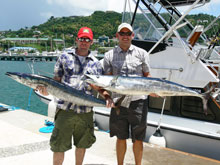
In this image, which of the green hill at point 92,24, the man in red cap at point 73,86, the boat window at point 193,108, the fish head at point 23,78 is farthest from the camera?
the green hill at point 92,24

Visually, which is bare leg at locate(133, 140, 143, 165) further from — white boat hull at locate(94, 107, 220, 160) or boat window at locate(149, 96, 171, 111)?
boat window at locate(149, 96, 171, 111)

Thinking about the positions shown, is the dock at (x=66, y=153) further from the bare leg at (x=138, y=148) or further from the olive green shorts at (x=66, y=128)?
the olive green shorts at (x=66, y=128)

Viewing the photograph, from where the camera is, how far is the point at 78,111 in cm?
260

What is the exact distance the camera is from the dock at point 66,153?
3548 mm

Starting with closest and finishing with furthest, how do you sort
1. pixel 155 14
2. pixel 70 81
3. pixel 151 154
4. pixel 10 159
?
pixel 70 81, pixel 10 159, pixel 151 154, pixel 155 14

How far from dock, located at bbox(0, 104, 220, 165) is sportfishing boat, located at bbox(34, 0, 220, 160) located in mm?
638

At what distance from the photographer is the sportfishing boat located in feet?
15.2

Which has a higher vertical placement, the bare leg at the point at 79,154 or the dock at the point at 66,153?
the bare leg at the point at 79,154

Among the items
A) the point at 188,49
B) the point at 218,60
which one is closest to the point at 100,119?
the point at 188,49

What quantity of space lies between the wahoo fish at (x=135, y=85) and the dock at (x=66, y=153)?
5.29ft

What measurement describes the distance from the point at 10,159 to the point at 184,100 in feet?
11.9

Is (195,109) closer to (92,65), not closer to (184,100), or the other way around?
(184,100)

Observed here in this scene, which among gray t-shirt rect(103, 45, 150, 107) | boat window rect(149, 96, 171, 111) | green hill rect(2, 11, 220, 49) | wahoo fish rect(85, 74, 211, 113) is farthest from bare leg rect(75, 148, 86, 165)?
green hill rect(2, 11, 220, 49)

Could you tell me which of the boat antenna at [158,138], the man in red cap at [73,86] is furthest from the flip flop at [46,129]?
the man in red cap at [73,86]
